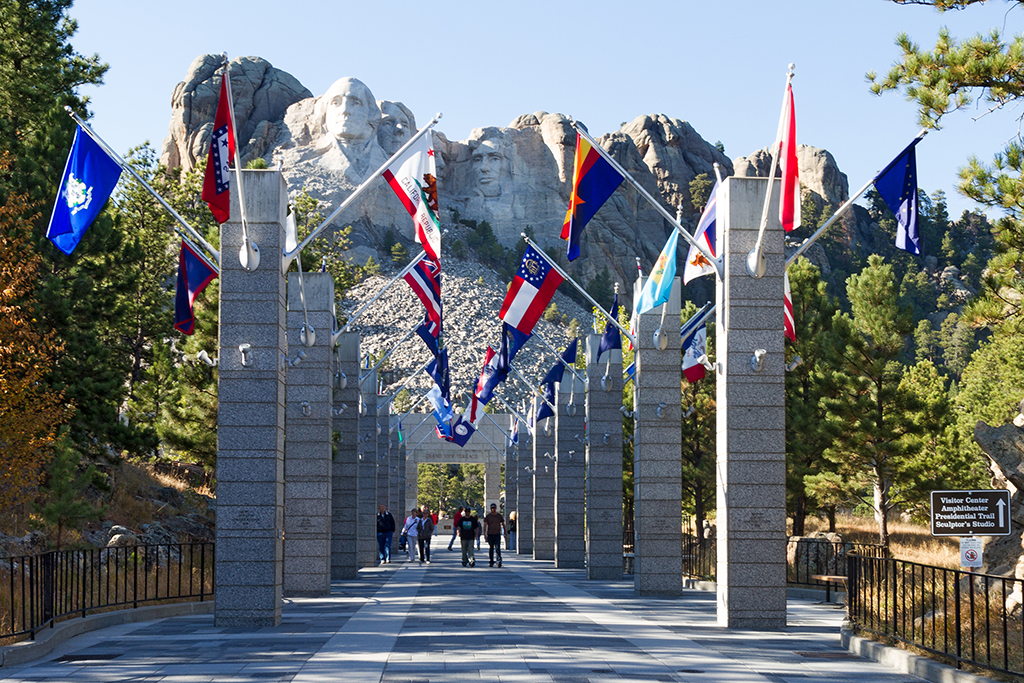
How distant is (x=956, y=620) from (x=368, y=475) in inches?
1128

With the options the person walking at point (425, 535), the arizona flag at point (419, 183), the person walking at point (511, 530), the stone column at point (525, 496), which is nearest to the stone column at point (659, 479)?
the arizona flag at point (419, 183)

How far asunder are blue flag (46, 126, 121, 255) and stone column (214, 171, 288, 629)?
1.91 meters

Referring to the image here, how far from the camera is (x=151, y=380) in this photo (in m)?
36.9

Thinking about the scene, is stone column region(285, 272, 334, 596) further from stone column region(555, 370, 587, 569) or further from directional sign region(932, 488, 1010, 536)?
directional sign region(932, 488, 1010, 536)

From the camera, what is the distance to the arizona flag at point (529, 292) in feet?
77.7

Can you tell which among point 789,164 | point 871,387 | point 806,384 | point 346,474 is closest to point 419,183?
point 789,164

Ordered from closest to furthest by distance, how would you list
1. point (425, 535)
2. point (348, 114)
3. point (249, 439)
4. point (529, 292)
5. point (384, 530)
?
point (249, 439)
point (529, 292)
point (384, 530)
point (425, 535)
point (348, 114)

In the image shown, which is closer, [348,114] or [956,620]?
[956,620]

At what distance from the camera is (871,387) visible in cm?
3503

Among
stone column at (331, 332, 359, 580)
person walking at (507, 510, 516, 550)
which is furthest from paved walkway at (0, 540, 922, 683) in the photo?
person walking at (507, 510, 516, 550)

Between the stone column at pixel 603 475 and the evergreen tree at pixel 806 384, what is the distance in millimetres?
7835

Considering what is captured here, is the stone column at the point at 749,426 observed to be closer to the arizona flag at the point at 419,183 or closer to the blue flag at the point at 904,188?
the blue flag at the point at 904,188

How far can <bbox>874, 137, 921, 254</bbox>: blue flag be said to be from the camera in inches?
635

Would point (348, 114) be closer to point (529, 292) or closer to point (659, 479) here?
point (529, 292)
